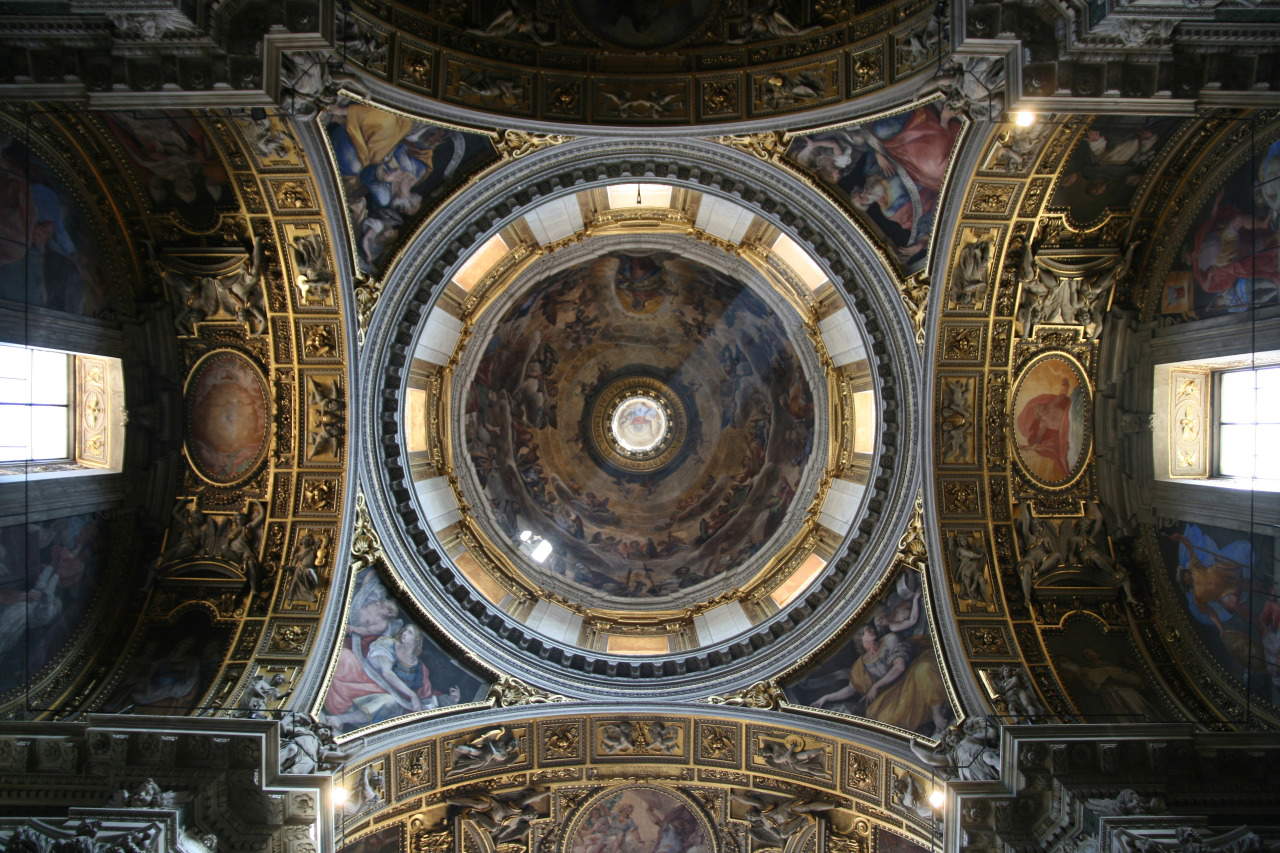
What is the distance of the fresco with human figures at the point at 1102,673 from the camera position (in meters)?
14.8

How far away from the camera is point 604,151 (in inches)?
627

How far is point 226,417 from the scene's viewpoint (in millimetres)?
16391

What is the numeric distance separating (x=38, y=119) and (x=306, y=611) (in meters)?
9.22

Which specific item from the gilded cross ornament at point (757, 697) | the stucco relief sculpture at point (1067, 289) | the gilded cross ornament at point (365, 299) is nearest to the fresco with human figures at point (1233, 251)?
the stucco relief sculpture at point (1067, 289)

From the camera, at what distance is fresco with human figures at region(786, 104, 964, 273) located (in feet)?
48.1

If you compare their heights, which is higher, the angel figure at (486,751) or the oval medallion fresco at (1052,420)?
the oval medallion fresco at (1052,420)

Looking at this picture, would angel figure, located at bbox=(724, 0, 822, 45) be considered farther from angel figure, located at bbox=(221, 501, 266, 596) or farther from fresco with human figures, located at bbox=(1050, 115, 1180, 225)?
angel figure, located at bbox=(221, 501, 266, 596)

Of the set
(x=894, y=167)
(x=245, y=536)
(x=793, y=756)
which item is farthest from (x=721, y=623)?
(x=894, y=167)

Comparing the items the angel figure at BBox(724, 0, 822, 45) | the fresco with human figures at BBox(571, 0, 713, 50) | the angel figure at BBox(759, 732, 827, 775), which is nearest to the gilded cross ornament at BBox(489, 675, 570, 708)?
the angel figure at BBox(759, 732, 827, 775)

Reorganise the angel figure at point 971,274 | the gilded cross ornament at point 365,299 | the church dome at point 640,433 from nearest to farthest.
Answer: the angel figure at point 971,274, the gilded cross ornament at point 365,299, the church dome at point 640,433

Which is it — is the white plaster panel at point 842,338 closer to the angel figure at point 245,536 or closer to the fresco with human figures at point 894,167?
the fresco with human figures at point 894,167

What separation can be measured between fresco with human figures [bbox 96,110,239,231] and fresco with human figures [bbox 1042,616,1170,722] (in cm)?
1708

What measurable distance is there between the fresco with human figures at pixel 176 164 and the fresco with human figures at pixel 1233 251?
16923mm

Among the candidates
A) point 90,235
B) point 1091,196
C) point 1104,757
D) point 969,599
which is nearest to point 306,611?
point 90,235
